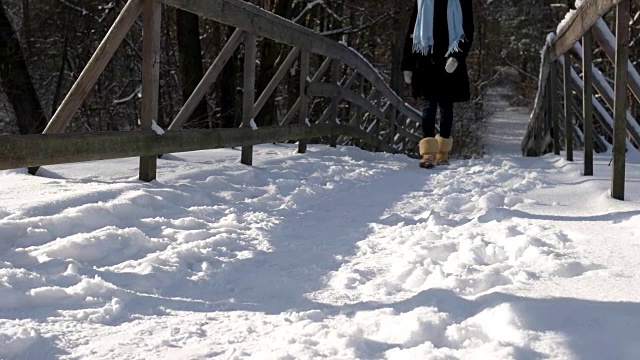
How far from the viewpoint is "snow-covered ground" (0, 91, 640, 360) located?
1808 mm

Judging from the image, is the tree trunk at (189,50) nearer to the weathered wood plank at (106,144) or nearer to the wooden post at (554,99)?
the weathered wood plank at (106,144)

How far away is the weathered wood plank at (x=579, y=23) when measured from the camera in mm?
4145

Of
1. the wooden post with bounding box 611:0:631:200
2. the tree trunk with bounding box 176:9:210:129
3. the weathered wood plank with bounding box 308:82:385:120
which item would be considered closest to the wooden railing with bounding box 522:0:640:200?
the wooden post with bounding box 611:0:631:200

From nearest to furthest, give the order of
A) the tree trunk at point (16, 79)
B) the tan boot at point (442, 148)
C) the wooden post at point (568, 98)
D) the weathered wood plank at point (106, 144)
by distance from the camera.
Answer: the weathered wood plank at point (106, 144)
the wooden post at point (568, 98)
the tan boot at point (442, 148)
the tree trunk at point (16, 79)

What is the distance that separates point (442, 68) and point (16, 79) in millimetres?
5168

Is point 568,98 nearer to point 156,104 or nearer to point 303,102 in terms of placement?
point 303,102

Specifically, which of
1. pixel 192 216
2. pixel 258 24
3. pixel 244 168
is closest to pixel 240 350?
pixel 192 216

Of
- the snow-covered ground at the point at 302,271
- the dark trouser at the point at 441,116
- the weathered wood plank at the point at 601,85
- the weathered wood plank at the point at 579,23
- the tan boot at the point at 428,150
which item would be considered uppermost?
the weathered wood plank at the point at 579,23

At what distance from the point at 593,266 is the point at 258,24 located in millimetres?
3499

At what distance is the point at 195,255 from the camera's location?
2.65 metres

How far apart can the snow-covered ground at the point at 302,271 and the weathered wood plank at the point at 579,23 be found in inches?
43.5

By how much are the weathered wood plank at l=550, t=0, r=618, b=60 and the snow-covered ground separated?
110 centimetres

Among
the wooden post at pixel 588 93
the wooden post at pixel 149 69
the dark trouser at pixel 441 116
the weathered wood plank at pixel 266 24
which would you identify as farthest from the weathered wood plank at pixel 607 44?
the wooden post at pixel 149 69

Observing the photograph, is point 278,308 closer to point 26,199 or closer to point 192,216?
point 192,216
